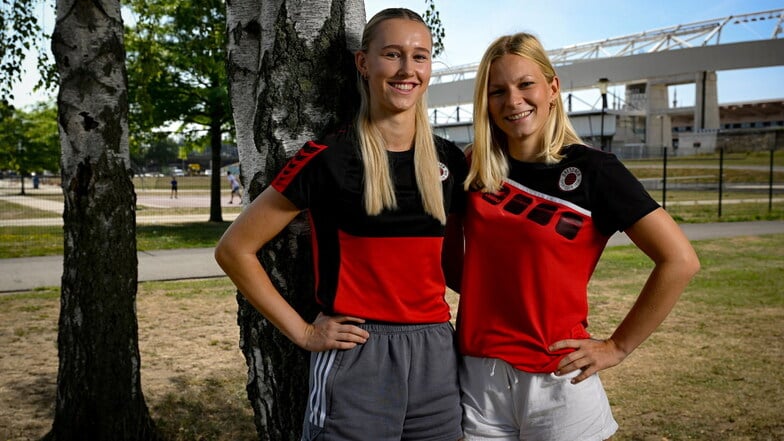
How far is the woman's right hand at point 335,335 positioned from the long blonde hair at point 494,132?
1.98ft

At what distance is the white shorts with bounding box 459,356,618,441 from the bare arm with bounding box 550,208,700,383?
2.6 inches

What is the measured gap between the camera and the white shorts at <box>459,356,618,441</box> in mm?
2125

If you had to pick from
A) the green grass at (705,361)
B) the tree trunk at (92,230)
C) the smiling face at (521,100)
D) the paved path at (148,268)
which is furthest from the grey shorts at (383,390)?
the paved path at (148,268)

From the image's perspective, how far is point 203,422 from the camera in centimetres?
484

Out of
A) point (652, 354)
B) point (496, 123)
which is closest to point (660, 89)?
point (652, 354)

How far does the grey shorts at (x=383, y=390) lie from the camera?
6.45ft

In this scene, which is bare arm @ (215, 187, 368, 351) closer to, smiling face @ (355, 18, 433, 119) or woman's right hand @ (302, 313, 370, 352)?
woman's right hand @ (302, 313, 370, 352)

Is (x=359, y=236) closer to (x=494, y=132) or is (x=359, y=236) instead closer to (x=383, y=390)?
(x=383, y=390)

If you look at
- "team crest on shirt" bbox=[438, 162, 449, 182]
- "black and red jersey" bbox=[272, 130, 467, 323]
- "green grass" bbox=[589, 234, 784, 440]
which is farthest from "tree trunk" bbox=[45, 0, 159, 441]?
"green grass" bbox=[589, 234, 784, 440]

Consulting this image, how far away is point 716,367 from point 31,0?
7.18 metres

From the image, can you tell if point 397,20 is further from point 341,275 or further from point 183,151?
point 183,151

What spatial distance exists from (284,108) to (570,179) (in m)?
0.99

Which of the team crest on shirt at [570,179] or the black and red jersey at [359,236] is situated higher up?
the team crest on shirt at [570,179]

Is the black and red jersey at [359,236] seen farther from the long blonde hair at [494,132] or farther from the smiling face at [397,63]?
the long blonde hair at [494,132]
